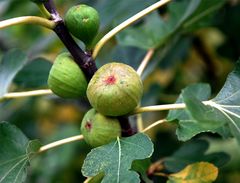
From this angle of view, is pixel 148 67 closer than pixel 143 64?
No

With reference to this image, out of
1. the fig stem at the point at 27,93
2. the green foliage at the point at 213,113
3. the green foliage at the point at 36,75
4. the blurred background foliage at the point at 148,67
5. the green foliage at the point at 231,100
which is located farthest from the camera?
the blurred background foliage at the point at 148,67

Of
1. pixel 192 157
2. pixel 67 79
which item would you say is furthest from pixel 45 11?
pixel 192 157

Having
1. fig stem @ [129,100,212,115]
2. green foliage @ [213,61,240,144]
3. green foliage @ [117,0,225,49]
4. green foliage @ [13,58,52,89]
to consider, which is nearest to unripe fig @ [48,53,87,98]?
fig stem @ [129,100,212,115]

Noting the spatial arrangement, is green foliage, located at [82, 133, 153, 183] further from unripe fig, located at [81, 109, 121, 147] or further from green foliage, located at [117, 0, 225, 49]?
green foliage, located at [117, 0, 225, 49]

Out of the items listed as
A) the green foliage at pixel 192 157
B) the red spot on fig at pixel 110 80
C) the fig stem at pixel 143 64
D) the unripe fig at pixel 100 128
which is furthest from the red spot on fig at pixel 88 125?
the green foliage at pixel 192 157

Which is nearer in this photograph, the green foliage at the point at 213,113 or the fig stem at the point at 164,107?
the green foliage at the point at 213,113

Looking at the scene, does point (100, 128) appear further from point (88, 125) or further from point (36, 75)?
point (36, 75)

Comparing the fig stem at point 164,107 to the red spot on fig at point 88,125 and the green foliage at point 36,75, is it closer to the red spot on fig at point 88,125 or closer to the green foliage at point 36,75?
the red spot on fig at point 88,125

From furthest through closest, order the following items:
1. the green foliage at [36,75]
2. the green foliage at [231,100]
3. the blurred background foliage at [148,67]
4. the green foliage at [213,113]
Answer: the blurred background foliage at [148,67], the green foliage at [36,75], the green foliage at [231,100], the green foliage at [213,113]
